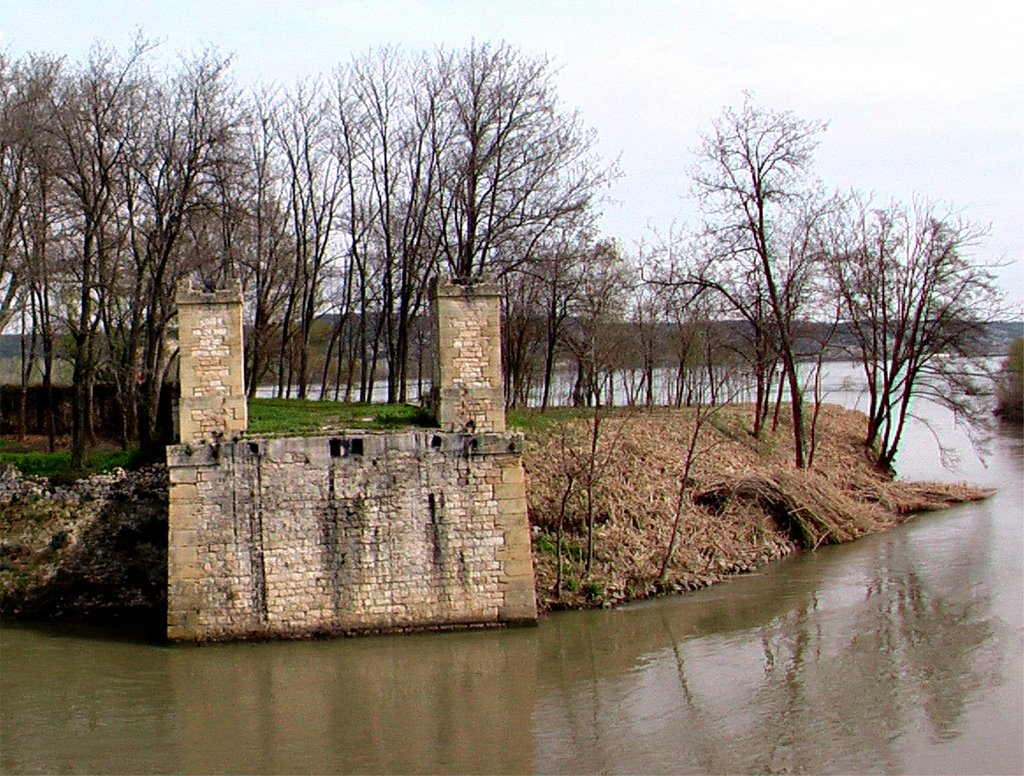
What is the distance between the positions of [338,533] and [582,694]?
3814 mm

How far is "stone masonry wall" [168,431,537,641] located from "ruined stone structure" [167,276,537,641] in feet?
0.04

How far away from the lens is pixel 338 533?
13.9 metres

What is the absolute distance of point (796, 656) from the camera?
1332cm

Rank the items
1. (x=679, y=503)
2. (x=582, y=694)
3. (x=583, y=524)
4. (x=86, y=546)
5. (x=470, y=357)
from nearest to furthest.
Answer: (x=582, y=694)
(x=470, y=357)
(x=86, y=546)
(x=583, y=524)
(x=679, y=503)

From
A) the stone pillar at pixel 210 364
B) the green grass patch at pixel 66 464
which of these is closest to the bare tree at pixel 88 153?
the green grass patch at pixel 66 464

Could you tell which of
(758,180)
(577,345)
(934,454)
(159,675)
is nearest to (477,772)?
(159,675)

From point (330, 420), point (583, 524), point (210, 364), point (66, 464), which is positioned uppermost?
point (210, 364)

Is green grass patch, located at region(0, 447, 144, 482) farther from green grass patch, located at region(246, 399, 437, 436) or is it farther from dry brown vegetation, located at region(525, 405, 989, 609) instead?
dry brown vegetation, located at region(525, 405, 989, 609)

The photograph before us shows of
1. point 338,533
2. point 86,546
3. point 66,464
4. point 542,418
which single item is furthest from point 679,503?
point 66,464

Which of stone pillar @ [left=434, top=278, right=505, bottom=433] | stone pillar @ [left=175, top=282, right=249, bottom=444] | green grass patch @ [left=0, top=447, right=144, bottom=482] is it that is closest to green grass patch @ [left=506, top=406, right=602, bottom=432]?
stone pillar @ [left=434, top=278, right=505, bottom=433]

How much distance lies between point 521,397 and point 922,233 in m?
10.8

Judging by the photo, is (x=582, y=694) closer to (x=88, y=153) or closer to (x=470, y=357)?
(x=470, y=357)

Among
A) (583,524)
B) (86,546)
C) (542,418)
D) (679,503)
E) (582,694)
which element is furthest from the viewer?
(542,418)

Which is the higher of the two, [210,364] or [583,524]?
[210,364]
